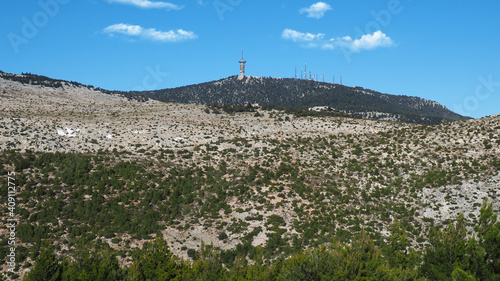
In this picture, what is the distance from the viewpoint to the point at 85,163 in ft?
160

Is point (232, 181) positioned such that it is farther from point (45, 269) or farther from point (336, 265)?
point (336, 265)

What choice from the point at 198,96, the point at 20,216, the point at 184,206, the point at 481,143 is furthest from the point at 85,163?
the point at 198,96

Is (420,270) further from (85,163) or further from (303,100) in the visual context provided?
(303,100)

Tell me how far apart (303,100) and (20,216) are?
16155 centimetres

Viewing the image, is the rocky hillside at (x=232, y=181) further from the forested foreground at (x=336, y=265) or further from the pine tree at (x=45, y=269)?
the pine tree at (x=45, y=269)

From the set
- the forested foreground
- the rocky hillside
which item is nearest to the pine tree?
the forested foreground

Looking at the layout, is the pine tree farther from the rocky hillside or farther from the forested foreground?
the rocky hillside

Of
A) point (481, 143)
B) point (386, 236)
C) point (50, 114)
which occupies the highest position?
point (50, 114)

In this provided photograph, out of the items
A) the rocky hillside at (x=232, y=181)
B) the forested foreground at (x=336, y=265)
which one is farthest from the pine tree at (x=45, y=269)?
the rocky hillside at (x=232, y=181)

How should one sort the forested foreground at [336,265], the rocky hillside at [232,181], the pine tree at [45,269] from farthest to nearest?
1. the rocky hillside at [232,181]
2. the pine tree at [45,269]
3. the forested foreground at [336,265]

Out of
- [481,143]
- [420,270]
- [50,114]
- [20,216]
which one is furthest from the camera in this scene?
[50,114]

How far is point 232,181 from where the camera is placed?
49.7m

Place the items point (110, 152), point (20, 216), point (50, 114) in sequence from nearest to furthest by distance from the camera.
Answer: point (20, 216)
point (110, 152)
point (50, 114)

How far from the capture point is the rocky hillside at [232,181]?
37406mm
